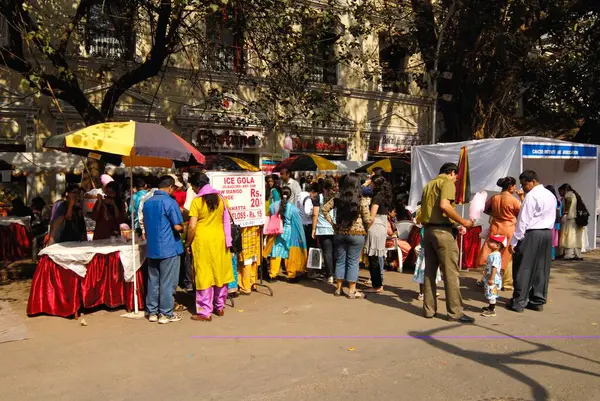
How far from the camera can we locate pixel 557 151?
11.0 meters

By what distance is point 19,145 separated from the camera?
13.6m

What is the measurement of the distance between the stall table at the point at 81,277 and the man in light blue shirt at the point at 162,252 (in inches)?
17.3

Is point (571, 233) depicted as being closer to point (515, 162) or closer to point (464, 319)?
point (515, 162)

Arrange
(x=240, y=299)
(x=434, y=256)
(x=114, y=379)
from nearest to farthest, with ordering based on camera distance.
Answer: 1. (x=114, y=379)
2. (x=434, y=256)
3. (x=240, y=299)

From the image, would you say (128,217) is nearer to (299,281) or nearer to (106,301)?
(106,301)

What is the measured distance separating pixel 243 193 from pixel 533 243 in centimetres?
398

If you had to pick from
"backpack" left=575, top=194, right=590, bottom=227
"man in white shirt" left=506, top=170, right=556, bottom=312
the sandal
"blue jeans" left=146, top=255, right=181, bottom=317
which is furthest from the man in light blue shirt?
"backpack" left=575, top=194, right=590, bottom=227

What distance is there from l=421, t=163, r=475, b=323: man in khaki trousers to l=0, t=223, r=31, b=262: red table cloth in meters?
8.60

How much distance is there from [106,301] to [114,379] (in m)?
2.30

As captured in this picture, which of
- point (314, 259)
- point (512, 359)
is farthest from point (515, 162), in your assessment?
point (512, 359)

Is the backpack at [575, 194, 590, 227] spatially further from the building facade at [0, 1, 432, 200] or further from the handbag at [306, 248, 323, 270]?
the handbag at [306, 248, 323, 270]

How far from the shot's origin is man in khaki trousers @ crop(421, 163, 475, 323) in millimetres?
6086

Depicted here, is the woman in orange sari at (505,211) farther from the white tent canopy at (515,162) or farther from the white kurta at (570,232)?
the white kurta at (570,232)

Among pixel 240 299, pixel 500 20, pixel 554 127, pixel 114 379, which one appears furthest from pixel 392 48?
pixel 114 379
